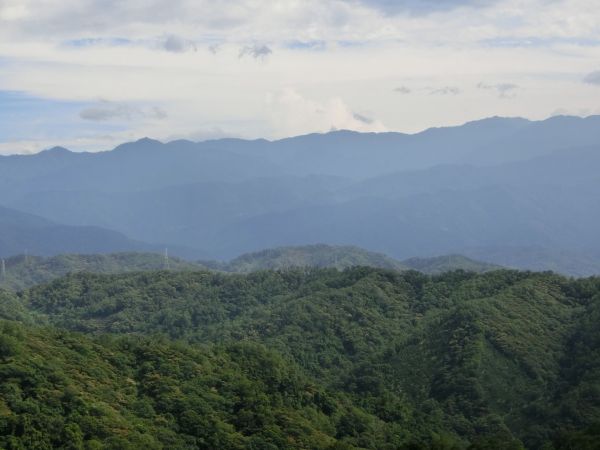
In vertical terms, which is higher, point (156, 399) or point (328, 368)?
point (156, 399)

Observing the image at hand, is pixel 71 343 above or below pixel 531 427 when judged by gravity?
above

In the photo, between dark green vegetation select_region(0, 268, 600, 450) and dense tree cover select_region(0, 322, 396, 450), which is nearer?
dense tree cover select_region(0, 322, 396, 450)

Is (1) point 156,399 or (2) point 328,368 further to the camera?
(2) point 328,368

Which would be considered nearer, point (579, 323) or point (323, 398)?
point (323, 398)

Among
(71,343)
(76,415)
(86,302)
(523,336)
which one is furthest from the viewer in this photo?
(86,302)

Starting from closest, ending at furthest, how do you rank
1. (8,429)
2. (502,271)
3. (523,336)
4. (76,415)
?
1. (8,429)
2. (76,415)
3. (523,336)
4. (502,271)

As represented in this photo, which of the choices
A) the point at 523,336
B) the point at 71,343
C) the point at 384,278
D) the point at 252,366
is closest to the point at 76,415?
the point at 71,343

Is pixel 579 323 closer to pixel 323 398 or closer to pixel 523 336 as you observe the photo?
pixel 523 336

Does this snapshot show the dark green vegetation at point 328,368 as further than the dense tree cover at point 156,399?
Yes
